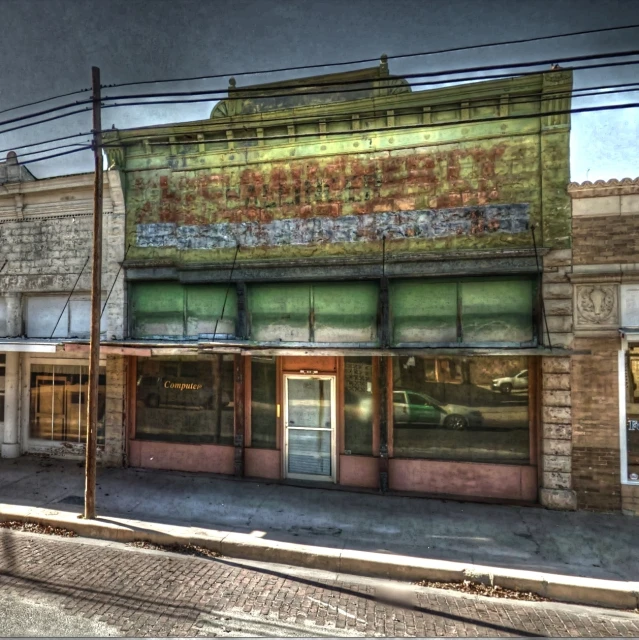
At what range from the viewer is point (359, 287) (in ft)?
29.6

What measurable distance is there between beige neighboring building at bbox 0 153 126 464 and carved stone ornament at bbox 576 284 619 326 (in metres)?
10.2

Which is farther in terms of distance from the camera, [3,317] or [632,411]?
[3,317]

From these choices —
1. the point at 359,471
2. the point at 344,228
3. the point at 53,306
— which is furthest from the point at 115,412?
the point at 344,228

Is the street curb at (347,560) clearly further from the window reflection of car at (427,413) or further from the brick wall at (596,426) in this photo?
the window reflection of car at (427,413)

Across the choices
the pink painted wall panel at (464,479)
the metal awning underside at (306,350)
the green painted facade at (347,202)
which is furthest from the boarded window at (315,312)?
the pink painted wall panel at (464,479)

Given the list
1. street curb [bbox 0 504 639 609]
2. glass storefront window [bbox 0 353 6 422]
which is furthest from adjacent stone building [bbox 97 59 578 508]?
glass storefront window [bbox 0 353 6 422]

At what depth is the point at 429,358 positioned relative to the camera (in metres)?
8.67

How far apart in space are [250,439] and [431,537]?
4.49m

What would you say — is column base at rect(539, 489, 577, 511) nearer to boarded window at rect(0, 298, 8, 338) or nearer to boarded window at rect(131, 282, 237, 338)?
boarded window at rect(131, 282, 237, 338)

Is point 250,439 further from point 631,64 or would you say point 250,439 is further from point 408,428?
point 631,64

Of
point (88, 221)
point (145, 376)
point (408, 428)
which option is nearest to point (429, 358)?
point (408, 428)

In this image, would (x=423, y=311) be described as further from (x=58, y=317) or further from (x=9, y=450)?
(x=9, y=450)

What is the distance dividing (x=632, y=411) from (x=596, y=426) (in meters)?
0.71

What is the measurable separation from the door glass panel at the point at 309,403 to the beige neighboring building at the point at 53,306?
4.35 metres
